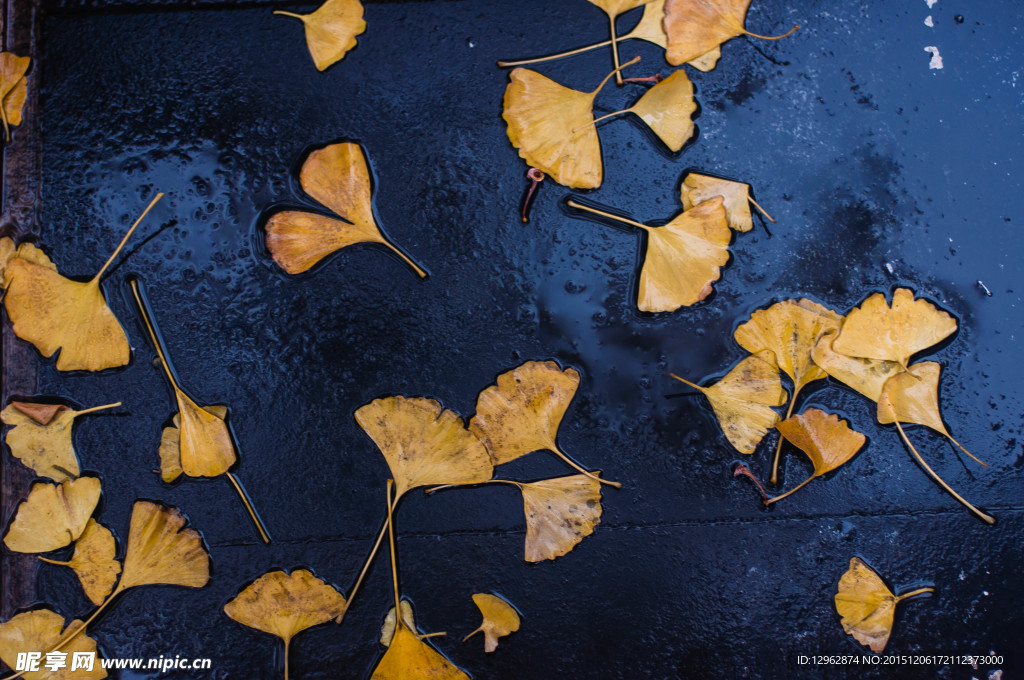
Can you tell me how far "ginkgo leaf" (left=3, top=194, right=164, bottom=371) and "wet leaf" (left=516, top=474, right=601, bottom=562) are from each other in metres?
0.95

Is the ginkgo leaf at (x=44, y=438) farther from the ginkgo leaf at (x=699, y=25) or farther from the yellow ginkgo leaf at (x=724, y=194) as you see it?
the ginkgo leaf at (x=699, y=25)

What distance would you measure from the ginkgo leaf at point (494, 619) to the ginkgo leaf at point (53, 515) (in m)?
0.86

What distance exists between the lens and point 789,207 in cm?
132

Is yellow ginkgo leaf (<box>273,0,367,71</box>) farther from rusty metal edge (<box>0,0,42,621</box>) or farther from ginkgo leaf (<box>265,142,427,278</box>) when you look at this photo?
rusty metal edge (<box>0,0,42,621</box>)

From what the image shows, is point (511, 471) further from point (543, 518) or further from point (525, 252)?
point (525, 252)

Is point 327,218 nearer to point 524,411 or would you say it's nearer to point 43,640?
point 524,411

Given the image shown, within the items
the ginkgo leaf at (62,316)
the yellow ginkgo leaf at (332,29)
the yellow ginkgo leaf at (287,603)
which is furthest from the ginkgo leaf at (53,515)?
the yellow ginkgo leaf at (332,29)

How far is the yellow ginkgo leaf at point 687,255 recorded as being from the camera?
1.26 m

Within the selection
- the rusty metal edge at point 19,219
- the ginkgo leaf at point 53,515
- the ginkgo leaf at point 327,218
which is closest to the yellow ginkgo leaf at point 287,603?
the ginkgo leaf at point 53,515

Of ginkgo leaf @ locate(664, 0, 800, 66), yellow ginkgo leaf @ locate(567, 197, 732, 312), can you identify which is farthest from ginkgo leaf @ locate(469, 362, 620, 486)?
ginkgo leaf @ locate(664, 0, 800, 66)

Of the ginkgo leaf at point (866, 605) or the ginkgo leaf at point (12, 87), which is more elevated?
the ginkgo leaf at point (12, 87)

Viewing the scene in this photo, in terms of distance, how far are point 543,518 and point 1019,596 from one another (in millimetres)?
1057

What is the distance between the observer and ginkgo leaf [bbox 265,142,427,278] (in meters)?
1.27

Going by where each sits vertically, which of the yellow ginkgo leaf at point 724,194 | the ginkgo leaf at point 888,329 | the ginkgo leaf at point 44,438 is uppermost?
the yellow ginkgo leaf at point 724,194
